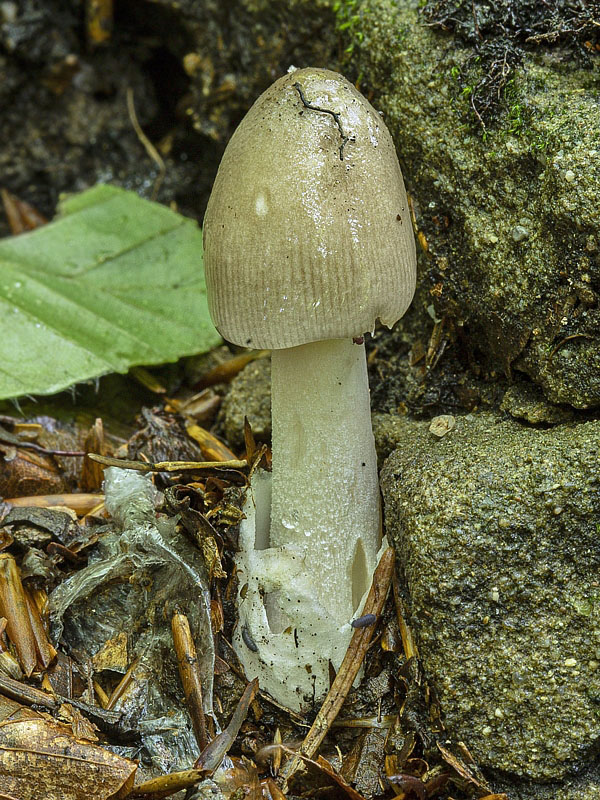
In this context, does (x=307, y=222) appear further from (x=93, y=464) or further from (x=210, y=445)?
(x=93, y=464)

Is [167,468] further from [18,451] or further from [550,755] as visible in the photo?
[550,755]

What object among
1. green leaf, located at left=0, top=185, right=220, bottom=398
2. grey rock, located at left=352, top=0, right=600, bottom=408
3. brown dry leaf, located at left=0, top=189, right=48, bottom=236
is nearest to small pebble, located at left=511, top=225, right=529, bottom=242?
grey rock, located at left=352, top=0, right=600, bottom=408

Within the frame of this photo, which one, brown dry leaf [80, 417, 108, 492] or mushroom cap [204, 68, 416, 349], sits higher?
mushroom cap [204, 68, 416, 349]

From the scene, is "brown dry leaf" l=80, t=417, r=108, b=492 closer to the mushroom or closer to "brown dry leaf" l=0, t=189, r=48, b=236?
the mushroom

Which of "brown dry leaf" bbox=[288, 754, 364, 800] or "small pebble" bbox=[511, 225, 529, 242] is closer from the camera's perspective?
"brown dry leaf" bbox=[288, 754, 364, 800]

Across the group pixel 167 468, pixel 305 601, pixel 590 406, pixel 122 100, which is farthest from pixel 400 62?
pixel 122 100

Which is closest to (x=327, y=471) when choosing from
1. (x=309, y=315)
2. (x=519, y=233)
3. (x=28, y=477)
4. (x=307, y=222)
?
(x=309, y=315)
